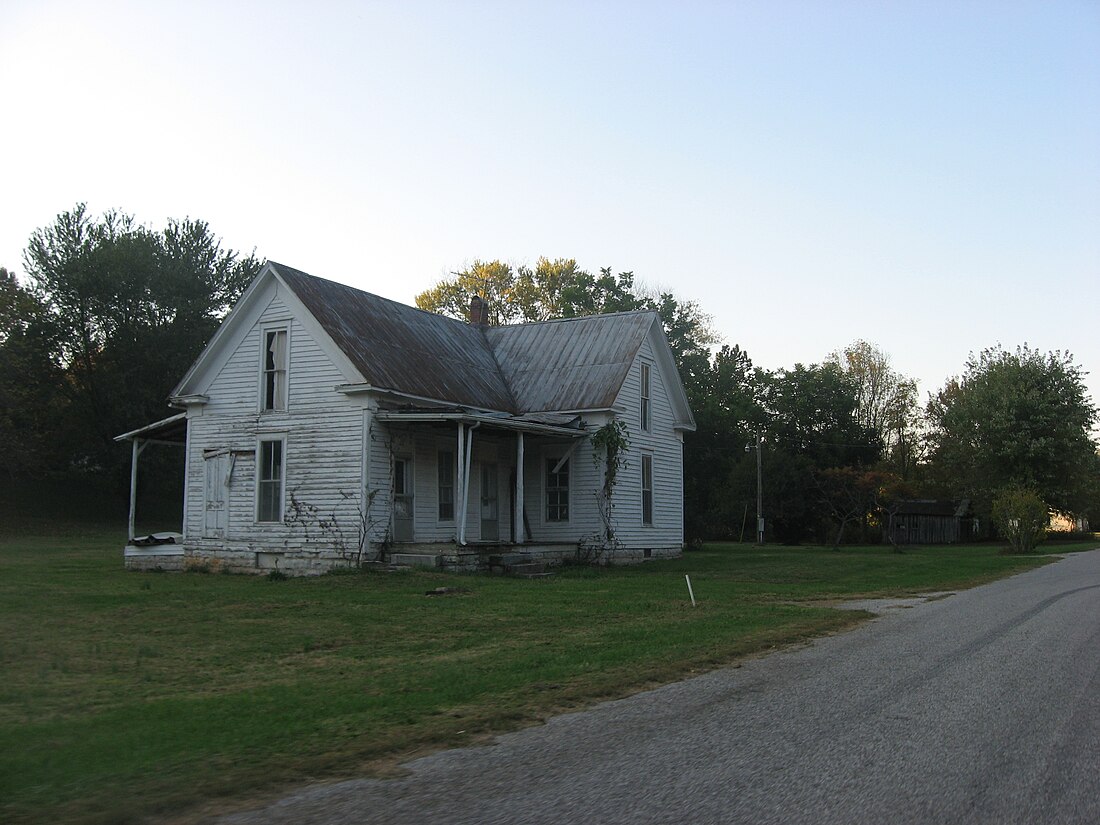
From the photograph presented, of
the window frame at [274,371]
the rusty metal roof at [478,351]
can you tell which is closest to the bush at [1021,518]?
the rusty metal roof at [478,351]

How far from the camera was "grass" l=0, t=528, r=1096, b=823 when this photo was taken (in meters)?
5.66

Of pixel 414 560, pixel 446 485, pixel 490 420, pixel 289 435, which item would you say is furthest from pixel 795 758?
pixel 446 485

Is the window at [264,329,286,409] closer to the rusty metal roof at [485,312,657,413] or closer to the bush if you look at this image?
the rusty metal roof at [485,312,657,413]

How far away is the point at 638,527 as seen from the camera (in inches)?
1098

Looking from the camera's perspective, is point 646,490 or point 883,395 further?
point 883,395

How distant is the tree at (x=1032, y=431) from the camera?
4609cm

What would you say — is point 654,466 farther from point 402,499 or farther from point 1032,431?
point 1032,431

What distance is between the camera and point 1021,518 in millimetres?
36719

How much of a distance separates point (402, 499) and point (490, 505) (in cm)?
388

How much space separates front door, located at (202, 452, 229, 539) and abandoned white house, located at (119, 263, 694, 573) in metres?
0.05

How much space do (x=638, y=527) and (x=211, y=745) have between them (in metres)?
22.3

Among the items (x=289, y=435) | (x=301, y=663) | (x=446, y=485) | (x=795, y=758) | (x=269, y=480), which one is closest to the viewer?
(x=795, y=758)

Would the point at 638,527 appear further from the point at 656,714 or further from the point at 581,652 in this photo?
the point at 656,714

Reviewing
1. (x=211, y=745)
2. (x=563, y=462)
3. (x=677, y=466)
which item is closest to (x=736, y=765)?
(x=211, y=745)
